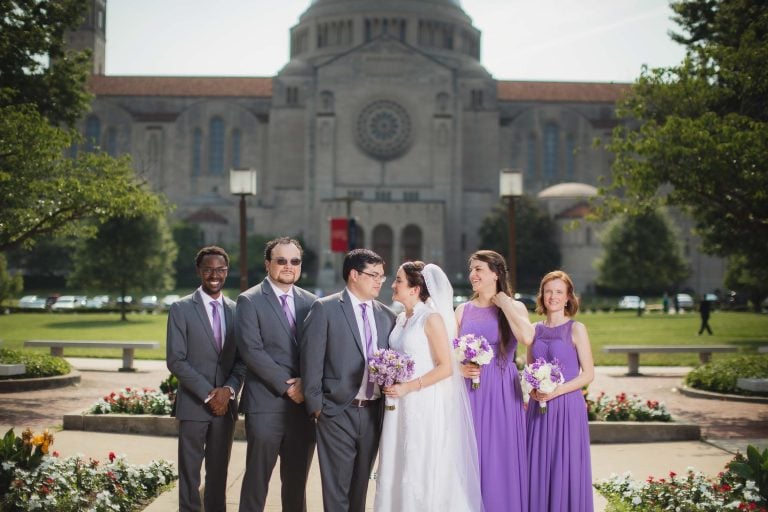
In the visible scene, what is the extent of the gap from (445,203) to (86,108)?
53.3 metres

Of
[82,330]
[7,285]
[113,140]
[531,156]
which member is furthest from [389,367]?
[113,140]

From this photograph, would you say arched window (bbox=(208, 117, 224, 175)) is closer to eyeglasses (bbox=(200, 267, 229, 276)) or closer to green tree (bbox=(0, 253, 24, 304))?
green tree (bbox=(0, 253, 24, 304))

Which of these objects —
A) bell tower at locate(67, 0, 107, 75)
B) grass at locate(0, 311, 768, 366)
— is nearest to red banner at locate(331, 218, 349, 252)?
grass at locate(0, 311, 768, 366)

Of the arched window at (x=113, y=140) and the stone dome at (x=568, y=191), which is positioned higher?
the arched window at (x=113, y=140)

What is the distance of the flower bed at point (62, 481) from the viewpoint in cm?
721

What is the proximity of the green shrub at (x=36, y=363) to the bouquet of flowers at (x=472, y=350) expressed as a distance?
12291mm

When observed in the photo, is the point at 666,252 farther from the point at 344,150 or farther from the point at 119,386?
the point at 119,386

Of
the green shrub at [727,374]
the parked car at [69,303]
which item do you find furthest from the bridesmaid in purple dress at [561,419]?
the parked car at [69,303]

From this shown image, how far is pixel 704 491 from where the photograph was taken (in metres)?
7.48

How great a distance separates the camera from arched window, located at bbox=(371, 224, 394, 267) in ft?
249

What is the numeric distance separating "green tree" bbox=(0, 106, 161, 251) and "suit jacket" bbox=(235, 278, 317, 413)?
9582 mm

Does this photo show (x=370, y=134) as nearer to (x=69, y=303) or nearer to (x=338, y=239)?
(x=69, y=303)

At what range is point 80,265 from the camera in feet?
163

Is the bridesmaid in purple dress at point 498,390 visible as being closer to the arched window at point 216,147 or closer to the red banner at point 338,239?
the red banner at point 338,239
